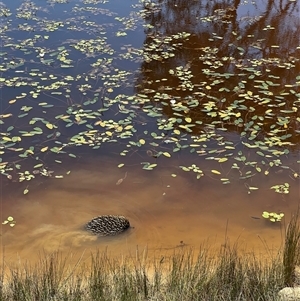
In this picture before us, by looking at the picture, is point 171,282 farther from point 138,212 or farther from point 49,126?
point 49,126

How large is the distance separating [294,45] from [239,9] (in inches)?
71.6

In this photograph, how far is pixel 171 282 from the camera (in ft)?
9.48

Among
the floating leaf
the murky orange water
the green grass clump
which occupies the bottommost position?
the murky orange water

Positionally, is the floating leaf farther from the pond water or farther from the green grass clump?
the green grass clump

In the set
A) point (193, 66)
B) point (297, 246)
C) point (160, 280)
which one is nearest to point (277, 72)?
point (193, 66)

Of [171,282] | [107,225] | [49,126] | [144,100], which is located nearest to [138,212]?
[107,225]

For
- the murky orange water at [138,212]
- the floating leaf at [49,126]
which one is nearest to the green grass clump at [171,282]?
the murky orange water at [138,212]

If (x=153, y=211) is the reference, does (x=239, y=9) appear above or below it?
above

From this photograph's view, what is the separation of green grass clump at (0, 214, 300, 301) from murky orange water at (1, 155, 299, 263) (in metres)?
0.61

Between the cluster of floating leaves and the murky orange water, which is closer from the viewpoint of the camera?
the murky orange water

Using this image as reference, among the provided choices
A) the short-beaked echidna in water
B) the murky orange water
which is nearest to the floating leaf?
the murky orange water

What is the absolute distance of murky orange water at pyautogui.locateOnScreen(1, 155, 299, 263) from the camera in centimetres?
371

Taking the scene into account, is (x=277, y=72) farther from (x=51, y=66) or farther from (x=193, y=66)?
(x=51, y=66)

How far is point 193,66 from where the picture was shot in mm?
6348
